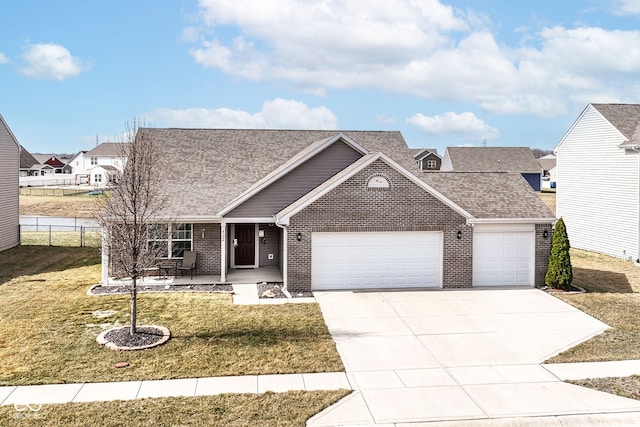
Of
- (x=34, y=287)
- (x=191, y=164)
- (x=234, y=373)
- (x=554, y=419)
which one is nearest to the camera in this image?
(x=554, y=419)

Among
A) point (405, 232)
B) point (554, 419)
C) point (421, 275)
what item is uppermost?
point (405, 232)

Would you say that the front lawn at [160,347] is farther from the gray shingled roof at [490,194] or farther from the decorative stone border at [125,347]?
the gray shingled roof at [490,194]

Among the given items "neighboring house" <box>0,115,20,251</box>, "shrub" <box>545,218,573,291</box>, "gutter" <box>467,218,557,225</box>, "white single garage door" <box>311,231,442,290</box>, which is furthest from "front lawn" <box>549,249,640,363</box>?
"neighboring house" <box>0,115,20,251</box>

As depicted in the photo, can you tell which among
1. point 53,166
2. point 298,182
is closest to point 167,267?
point 298,182

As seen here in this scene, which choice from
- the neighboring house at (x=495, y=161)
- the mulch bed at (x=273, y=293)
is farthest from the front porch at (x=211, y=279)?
the neighboring house at (x=495, y=161)

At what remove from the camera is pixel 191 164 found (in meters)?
22.7

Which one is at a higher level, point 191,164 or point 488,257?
point 191,164

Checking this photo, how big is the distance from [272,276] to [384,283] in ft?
14.4

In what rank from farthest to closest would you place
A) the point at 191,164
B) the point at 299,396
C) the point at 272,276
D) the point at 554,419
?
the point at 191,164
the point at 272,276
the point at 299,396
the point at 554,419

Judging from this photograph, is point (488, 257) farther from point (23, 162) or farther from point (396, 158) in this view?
point (23, 162)

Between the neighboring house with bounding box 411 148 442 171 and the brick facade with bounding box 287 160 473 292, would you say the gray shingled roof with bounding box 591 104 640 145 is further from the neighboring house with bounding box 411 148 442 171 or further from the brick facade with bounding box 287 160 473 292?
the neighboring house with bounding box 411 148 442 171

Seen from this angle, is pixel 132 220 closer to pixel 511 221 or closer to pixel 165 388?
pixel 165 388

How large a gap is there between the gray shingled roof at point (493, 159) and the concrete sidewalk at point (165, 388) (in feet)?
180

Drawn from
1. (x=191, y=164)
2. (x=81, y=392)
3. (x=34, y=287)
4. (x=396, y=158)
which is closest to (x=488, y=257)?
(x=396, y=158)
